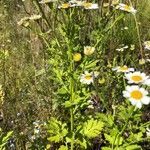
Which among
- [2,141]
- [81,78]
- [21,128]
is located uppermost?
[81,78]

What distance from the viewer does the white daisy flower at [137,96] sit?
1.83 meters

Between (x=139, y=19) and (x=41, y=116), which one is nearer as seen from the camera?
(x=41, y=116)

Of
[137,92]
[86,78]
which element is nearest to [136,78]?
[137,92]

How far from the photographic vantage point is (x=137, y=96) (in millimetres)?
1856

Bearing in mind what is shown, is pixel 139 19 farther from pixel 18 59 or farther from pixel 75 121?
pixel 75 121

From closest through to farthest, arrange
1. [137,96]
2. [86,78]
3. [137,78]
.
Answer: [137,96] → [137,78] → [86,78]

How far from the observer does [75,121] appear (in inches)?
96.2

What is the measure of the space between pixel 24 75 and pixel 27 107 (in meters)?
0.52

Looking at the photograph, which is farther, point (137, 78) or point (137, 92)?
point (137, 78)

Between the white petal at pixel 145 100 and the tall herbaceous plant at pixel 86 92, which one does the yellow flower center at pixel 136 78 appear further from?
the white petal at pixel 145 100

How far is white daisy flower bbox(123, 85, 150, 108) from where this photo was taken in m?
1.83

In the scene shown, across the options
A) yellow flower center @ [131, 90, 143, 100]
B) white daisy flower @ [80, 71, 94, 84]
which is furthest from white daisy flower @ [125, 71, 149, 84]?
white daisy flower @ [80, 71, 94, 84]

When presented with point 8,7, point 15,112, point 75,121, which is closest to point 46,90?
point 15,112

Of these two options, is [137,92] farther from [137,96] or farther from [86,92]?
[86,92]
